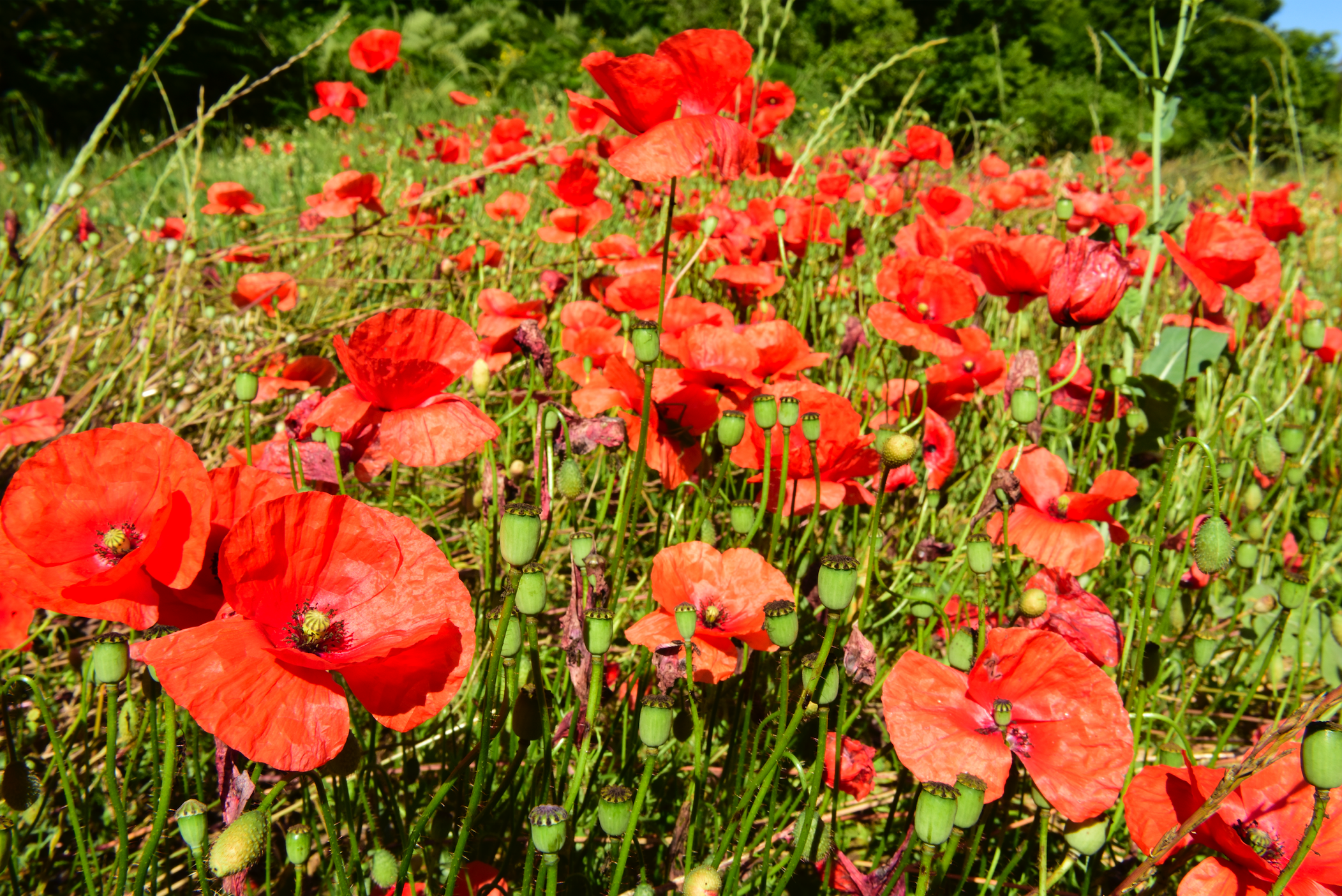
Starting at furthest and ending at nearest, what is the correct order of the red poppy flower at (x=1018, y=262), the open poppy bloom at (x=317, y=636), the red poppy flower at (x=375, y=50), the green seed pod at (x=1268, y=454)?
the red poppy flower at (x=375, y=50) → the red poppy flower at (x=1018, y=262) → the green seed pod at (x=1268, y=454) → the open poppy bloom at (x=317, y=636)

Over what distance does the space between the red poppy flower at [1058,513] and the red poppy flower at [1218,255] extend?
0.59m

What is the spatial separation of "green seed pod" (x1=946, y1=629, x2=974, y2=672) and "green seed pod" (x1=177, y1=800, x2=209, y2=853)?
2.99 feet

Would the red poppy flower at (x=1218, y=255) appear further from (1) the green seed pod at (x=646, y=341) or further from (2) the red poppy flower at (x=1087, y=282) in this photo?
(1) the green seed pod at (x=646, y=341)

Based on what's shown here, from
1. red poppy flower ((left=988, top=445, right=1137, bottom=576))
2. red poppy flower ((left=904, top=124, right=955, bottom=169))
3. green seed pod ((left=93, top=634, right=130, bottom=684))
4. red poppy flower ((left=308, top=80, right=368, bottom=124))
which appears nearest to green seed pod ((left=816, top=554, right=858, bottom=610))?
red poppy flower ((left=988, top=445, right=1137, bottom=576))

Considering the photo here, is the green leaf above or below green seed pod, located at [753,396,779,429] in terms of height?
below

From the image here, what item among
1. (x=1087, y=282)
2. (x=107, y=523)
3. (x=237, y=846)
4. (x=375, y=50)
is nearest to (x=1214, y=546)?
(x=1087, y=282)

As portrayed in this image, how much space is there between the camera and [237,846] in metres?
0.73

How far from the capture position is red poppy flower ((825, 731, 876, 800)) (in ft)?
4.24

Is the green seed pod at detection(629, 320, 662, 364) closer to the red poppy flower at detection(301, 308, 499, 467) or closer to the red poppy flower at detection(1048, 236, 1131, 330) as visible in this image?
the red poppy flower at detection(301, 308, 499, 467)

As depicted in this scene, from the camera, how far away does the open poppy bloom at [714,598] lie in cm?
109

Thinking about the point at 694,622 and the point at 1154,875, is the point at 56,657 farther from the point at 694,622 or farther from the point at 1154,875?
the point at 1154,875

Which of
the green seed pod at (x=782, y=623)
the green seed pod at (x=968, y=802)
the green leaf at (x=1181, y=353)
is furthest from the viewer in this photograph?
the green leaf at (x=1181, y=353)

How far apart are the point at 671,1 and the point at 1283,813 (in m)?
17.1

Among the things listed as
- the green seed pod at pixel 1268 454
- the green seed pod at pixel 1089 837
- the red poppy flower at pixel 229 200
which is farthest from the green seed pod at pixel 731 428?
the red poppy flower at pixel 229 200
